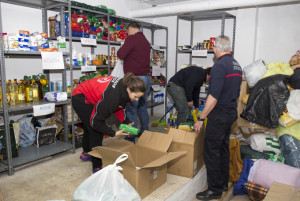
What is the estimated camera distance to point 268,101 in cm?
312

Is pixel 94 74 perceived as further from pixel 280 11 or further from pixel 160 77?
pixel 280 11

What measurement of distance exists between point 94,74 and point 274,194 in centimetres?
307

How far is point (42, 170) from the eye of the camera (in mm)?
2861

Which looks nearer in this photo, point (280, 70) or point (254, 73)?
point (280, 70)

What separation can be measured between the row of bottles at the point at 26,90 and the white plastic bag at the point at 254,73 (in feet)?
9.31

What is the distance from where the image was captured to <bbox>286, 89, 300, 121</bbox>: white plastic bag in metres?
2.94

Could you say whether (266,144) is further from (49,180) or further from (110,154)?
(49,180)

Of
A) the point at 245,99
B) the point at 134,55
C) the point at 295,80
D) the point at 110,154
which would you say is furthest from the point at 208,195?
the point at 134,55

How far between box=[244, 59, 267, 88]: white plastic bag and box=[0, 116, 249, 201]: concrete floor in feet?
5.62

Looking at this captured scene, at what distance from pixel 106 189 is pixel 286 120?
2403 millimetres

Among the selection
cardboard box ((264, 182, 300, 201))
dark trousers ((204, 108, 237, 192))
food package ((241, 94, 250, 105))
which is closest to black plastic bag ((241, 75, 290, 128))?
food package ((241, 94, 250, 105))

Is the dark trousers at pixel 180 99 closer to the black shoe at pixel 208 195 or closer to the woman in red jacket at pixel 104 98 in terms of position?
the woman in red jacket at pixel 104 98

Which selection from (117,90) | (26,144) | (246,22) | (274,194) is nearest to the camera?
(274,194)

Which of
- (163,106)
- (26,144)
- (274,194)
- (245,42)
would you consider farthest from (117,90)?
(163,106)
